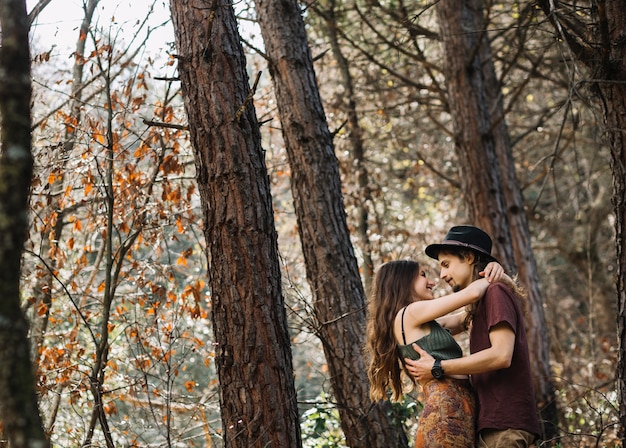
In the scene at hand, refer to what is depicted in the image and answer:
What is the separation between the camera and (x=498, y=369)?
367cm

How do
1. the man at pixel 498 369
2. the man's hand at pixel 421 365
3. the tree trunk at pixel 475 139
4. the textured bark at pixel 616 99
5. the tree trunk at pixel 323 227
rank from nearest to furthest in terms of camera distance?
the man at pixel 498 369 < the man's hand at pixel 421 365 < the textured bark at pixel 616 99 < the tree trunk at pixel 323 227 < the tree trunk at pixel 475 139

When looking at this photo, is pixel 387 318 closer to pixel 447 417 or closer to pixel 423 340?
pixel 423 340

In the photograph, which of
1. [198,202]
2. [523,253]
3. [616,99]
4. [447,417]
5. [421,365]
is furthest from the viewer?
[198,202]

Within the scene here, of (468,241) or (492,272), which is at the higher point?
(468,241)

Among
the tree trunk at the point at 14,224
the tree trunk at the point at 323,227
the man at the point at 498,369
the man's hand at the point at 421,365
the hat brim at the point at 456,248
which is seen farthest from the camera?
the tree trunk at the point at 323,227

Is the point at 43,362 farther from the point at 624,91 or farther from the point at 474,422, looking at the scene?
the point at 624,91

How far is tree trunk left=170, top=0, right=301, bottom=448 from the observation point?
3.88 metres

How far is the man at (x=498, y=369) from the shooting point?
3.60 meters

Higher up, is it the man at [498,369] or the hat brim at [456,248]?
the hat brim at [456,248]

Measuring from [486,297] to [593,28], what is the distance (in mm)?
2353

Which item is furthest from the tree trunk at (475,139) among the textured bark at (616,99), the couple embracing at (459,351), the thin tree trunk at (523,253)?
the couple embracing at (459,351)

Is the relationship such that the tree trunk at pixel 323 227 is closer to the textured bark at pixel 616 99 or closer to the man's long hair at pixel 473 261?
the man's long hair at pixel 473 261

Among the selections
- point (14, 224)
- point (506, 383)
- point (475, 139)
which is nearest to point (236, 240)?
point (506, 383)

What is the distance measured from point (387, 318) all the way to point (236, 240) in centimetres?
98
